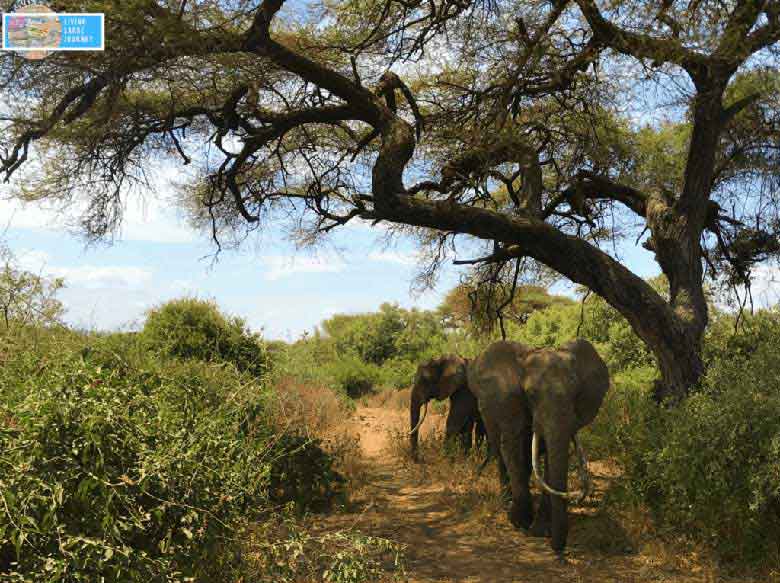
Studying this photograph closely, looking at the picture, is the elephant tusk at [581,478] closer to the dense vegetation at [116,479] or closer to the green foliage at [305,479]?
the dense vegetation at [116,479]

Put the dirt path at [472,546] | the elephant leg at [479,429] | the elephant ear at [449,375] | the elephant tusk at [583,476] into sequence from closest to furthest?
1. the dirt path at [472,546]
2. the elephant tusk at [583,476]
3. the elephant ear at [449,375]
4. the elephant leg at [479,429]

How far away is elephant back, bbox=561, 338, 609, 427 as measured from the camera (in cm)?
818

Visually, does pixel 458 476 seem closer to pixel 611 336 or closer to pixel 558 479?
pixel 558 479

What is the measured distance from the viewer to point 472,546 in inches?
311

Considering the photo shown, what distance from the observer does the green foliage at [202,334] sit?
45.8 ft

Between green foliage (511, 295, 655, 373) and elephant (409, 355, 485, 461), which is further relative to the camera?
green foliage (511, 295, 655, 373)

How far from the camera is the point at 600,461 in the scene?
1177 cm

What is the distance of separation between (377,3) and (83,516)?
32.2 ft

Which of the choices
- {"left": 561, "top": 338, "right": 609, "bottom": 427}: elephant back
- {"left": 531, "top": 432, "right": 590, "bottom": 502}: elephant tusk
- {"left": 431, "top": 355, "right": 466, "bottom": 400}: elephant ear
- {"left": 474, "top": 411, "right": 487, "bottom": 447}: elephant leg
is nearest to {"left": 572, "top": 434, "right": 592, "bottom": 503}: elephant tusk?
{"left": 531, "top": 432, "right": 590, "bottom": 502}: elephant tusk

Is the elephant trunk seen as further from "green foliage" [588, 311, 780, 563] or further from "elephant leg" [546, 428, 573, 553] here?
"elephant leg" [546, 428, 573, 553]

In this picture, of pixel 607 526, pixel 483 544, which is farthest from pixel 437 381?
pixel 607 526

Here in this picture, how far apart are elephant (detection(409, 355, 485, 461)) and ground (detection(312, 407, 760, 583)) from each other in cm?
210

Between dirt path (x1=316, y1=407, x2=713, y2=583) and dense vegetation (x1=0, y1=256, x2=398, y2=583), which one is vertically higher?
dense vegetation (x1=0, y1=256, x2=398, y2=583)

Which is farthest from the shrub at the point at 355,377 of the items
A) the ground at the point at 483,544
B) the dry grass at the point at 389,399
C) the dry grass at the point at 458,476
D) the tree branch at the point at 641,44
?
the tree branch at the point at 641,44
